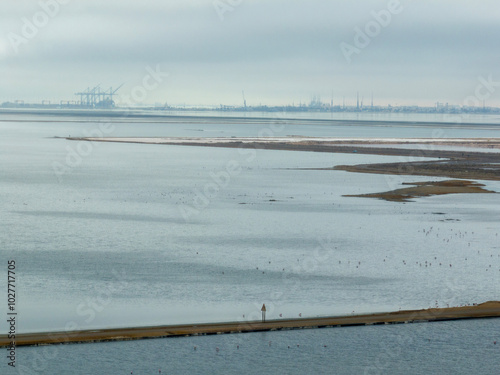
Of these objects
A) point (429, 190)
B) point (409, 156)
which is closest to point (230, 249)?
point (429, 190)

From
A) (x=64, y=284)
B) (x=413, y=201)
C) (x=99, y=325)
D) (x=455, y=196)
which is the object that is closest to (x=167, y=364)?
(x=99, y=325)

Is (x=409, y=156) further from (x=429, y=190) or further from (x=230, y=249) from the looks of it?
(x=230, y=249)

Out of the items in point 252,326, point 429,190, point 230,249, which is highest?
point 429,190

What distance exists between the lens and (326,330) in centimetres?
2936

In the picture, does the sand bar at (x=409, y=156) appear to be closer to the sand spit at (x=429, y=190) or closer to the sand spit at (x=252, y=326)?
the sand spit at (x=429, y=190)

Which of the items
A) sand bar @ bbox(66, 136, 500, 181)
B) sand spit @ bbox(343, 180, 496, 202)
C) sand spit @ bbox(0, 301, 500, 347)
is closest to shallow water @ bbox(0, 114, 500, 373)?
sand spit @ bbox(0, 301, 500, 347)

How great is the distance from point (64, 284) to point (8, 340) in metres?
8.02

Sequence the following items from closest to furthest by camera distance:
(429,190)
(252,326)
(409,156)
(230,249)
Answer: (252,326)
(230,249)
(429,190)
(409,156)

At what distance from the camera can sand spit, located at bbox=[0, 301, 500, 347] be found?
27.7m

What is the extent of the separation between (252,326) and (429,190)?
4773 cm

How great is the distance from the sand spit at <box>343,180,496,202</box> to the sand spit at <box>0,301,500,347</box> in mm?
35876

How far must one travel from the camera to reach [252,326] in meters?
29.5

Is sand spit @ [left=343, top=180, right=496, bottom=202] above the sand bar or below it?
below

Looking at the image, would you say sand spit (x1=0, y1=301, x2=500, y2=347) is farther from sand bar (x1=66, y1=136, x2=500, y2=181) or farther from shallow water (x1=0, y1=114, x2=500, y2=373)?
sand bar (x1=66, y1=136, x2=500, y2=181)
